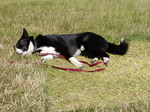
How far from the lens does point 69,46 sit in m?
4.83

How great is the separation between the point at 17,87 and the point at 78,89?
2.65ft

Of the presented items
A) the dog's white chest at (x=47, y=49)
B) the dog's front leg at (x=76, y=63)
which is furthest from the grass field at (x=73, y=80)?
the dog's white chest at (x=47, y=49)

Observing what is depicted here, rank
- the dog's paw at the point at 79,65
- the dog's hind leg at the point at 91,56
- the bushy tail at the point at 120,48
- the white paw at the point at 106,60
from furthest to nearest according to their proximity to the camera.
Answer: the bushy tail at the point at 120,48 → the dog's hind leg at the point at 91,56 → the white paw at the point at 106,60 → the dog's paw at the point at 79,65

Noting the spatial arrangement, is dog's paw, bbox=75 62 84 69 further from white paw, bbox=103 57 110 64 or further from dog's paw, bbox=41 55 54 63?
dog's paw, bbox=41 55 54 63

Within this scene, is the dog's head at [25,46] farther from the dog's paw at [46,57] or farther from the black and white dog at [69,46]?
the dog's paw at [46,57]

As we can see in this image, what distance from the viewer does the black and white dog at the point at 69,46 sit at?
4602mm

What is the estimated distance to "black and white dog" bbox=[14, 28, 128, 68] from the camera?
15.1ft

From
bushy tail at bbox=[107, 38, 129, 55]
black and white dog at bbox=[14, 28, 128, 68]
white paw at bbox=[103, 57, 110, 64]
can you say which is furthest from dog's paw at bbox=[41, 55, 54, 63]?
bushy tail at bbox=[107, 38, 129, 55]

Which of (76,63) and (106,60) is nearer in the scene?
(76,63)

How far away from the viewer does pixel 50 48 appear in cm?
464

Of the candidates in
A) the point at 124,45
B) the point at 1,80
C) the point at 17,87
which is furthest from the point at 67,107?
the point at 124,45

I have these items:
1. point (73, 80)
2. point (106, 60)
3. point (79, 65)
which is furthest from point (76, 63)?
point (73, 80)

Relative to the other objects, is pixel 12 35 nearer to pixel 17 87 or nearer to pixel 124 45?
pixel 124 45

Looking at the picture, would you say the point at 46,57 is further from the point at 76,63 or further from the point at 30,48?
the point at 76,63
